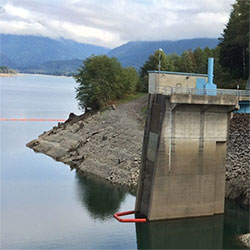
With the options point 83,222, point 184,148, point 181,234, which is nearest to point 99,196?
point 83,222

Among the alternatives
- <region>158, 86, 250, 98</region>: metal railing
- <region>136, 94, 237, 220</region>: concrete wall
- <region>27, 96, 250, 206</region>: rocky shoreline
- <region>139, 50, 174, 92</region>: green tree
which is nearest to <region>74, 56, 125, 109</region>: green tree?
<region>27, 96, 250, 206</region>: rocky shoreline

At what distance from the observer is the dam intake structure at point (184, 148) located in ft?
97.2

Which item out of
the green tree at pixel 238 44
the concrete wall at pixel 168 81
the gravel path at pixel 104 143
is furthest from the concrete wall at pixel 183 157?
the green tree at pixel 238 44

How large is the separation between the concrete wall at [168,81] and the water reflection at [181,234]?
379 inches

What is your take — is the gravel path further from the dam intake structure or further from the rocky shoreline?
the dam intake structure

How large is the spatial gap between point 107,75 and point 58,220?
41.8 metres

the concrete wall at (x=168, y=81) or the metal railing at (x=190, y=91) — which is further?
the concrete wall at (x=168, y=81)

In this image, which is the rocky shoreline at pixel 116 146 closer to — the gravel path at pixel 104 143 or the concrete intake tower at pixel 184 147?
the gravel path at pixel 104 143

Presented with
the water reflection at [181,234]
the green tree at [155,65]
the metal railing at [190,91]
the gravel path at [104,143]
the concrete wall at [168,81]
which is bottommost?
the water reflection at [181,234]

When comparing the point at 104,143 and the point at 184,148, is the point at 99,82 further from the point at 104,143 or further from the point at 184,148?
the point at 184,148

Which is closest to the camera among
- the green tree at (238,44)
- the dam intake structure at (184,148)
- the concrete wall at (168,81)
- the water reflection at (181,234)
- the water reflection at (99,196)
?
the water reflection at (181,234)

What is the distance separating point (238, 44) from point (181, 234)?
87.6 feet

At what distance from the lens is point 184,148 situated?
30.2 metres

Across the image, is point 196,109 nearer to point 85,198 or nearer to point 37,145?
point 85,198
